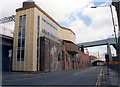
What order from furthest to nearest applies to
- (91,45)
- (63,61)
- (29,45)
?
(91,45), (63,61), (29,45)

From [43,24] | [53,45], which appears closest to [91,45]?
[53,45]

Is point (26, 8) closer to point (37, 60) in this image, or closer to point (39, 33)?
point (39, 33)

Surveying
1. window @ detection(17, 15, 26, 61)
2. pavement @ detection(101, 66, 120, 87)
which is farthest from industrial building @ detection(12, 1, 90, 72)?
pavement @ detection(101, 66, 120, 87)

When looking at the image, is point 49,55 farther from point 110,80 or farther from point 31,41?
point 110,80

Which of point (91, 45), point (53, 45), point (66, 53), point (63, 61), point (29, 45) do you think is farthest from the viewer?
point (91, 45)

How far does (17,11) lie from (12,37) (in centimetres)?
691

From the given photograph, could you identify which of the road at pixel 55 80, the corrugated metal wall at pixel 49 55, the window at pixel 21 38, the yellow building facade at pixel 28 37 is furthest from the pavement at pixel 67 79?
the corrugated metal wall at pixel 49 55

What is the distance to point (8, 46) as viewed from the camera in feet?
230

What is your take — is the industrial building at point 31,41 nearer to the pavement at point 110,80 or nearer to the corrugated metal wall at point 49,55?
the corrugated metal wall at point 49,55

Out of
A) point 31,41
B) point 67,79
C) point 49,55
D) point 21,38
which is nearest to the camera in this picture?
point 67,79

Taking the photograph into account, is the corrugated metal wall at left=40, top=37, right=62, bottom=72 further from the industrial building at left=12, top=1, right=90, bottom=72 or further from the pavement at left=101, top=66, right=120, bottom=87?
the pavement at left=101, top=66, right=120, bottom=87

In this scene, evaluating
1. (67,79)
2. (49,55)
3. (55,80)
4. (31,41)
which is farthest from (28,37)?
(55,80)

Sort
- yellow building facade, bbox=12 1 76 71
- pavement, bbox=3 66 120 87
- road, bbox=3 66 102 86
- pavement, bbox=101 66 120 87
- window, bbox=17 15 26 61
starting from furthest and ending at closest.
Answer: window, bbox=17 15 26 61
yellow building facade, bbox=12 1 76 71
pavement, bbox=3 66 120 87
road, bbox=3 66 102 86
pavement, bbox=101 66 120 87

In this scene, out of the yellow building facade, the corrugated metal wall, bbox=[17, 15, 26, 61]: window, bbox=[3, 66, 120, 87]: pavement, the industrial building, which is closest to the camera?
bbox=[3, 66, 120, 87]: pavement
